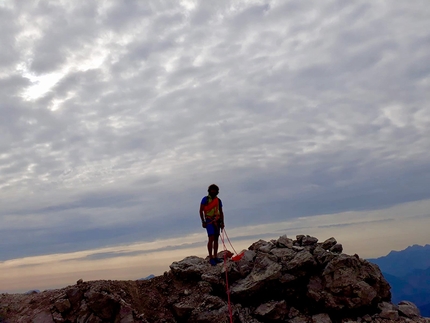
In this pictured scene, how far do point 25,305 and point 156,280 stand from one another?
5.00m

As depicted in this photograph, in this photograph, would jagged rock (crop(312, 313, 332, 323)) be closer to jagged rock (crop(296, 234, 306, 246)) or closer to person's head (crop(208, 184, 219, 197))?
jagged rock (crop(296, 234, 306, 246))

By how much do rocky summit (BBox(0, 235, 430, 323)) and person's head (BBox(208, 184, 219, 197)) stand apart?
3002 millimetres

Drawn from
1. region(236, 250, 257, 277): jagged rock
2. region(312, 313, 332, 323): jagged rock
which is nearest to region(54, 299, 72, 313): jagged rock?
region(236, 250, 257, 277): jagged rock

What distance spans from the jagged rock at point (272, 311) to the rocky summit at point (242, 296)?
3 cm

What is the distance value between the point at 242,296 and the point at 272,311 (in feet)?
4.04

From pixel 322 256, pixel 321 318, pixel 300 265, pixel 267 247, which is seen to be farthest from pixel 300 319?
pixel 267 247

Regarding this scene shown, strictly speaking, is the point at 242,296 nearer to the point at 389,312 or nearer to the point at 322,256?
the point at 322,256

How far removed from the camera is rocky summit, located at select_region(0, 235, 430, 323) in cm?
1277

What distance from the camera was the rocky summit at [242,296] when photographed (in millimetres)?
12773

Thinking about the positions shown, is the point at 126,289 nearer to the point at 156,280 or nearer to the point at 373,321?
the point at 156,280

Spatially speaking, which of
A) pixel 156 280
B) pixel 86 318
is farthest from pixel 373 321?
pixel 86 318

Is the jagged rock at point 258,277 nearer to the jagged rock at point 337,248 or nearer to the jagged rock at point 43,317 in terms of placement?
the jagged rock at point 337,248

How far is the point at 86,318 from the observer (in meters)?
12.5

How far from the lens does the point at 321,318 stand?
43.6ft
